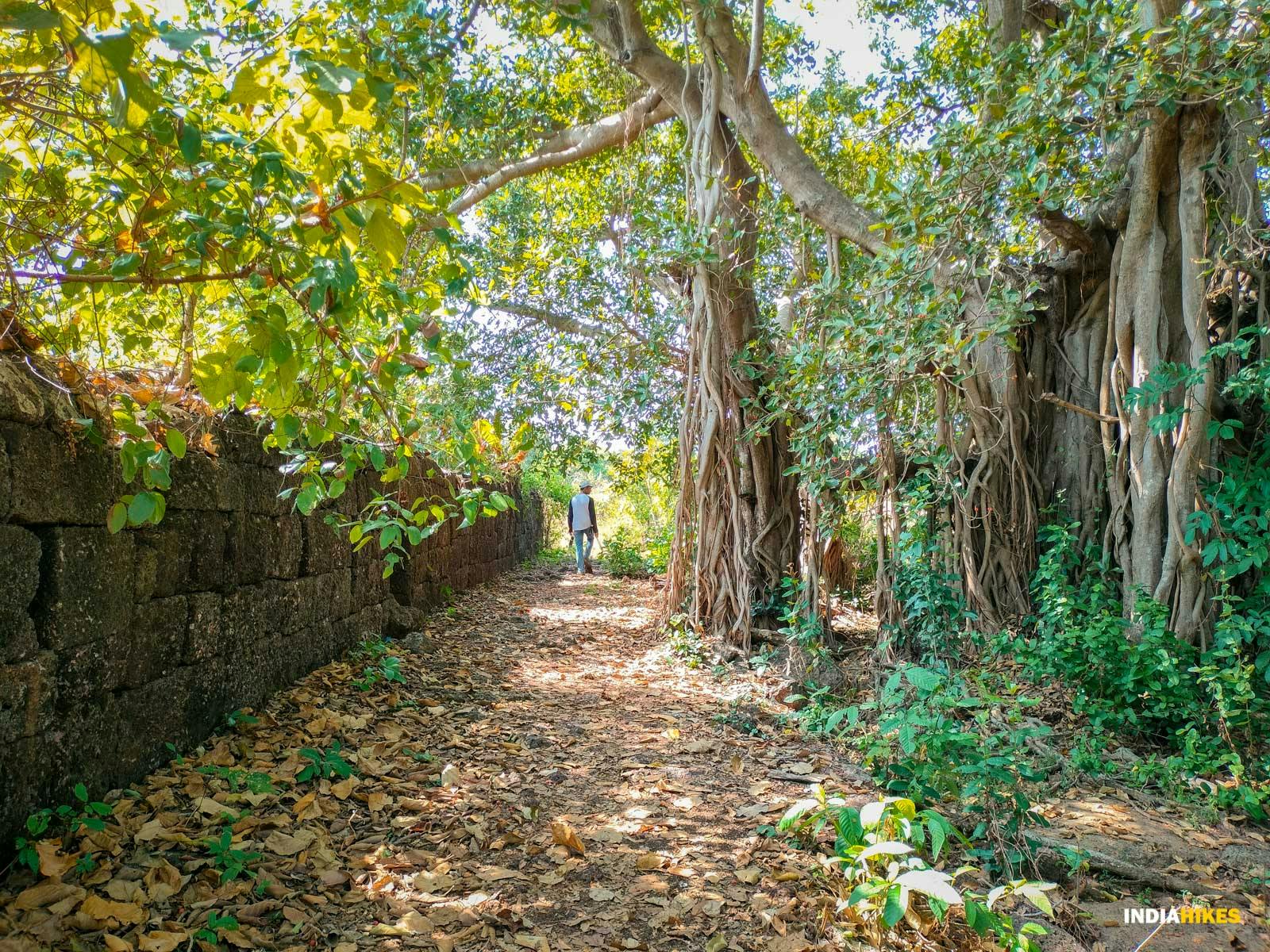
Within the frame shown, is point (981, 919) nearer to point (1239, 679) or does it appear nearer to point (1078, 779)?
point (1078, 779)

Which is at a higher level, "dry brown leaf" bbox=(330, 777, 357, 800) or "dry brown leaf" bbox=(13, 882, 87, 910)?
"dry brown leaf" bbox=(13, 882, 87, 910)

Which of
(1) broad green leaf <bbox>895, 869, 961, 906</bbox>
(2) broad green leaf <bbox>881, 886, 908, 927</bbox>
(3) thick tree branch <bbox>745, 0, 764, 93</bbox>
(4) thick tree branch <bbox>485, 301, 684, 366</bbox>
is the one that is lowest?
(2) broad green leaf <bbox>881, 886, 908, 927</bbox>

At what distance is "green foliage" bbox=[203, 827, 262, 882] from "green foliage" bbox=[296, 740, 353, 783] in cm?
54

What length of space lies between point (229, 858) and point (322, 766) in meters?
0.73

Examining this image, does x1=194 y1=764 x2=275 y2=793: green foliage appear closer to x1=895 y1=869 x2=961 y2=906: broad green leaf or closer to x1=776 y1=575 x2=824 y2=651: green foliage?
x1=895 y1=869 x2=961 y2=906: broad green leaf

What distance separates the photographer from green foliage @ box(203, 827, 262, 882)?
210cm

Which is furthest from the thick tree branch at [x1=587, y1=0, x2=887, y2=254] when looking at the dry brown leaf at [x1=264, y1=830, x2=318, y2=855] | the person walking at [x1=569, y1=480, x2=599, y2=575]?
the person walking at [x1=569, y1=480, x2=599, y2=575]

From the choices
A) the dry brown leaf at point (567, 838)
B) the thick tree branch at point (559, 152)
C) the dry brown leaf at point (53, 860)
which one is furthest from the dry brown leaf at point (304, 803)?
the thick tree branch at point (559, 152)

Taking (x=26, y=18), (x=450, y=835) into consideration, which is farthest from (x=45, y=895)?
(x=26, y=18)

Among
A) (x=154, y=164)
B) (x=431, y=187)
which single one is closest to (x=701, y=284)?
(x=431, y=187)

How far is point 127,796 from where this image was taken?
2346 mm

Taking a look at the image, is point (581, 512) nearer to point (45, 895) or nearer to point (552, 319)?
point (552, 319)

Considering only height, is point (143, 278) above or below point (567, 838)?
above

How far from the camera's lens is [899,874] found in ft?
6.69
